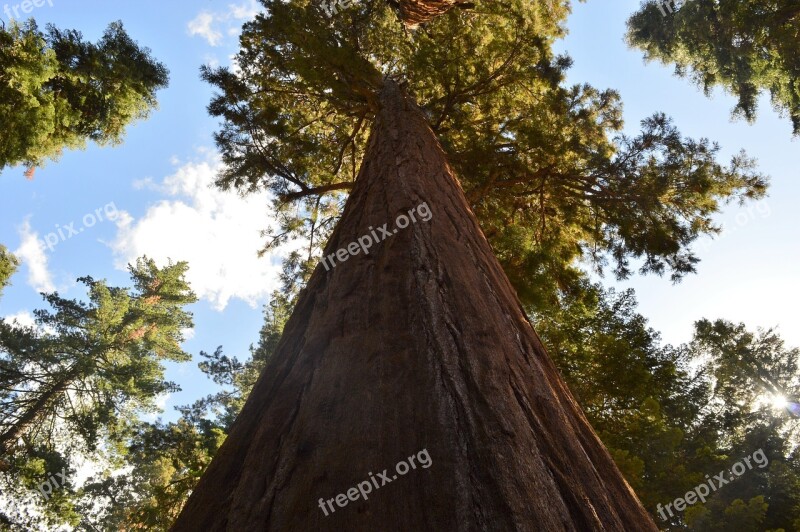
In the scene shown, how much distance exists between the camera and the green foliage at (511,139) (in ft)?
22.5

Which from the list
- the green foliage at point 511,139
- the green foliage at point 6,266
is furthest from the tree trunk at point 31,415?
the green foliage at point 511,139

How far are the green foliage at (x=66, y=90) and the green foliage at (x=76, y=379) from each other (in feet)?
22.0

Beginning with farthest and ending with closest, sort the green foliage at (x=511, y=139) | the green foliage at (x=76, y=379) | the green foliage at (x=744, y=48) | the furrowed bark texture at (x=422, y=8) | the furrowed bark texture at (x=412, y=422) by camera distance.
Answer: the green foliage at (x=76, y=379) < the furrowed bark texture at (x=422, y=8) < the green foliage at (x=744, y=48) < the green foliage at (x=511, y=139) < the furrowed bark texture at (x=412, y=422)

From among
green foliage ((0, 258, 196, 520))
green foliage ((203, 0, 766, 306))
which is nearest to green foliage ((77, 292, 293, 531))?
green foliage ((0, 258, 196, 520))

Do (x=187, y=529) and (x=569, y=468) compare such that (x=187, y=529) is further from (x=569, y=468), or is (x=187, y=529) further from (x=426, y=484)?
(x=569, y=468)

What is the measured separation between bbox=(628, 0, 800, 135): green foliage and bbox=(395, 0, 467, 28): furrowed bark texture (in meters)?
5.38

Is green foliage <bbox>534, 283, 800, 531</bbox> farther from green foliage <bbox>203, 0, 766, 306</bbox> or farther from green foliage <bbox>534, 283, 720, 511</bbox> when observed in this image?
green foliage <bbox>203, 0, 766, 306</bbox>

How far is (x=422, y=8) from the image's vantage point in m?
9.80

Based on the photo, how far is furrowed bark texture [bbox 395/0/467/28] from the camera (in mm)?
9684

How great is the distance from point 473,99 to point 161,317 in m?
16.1

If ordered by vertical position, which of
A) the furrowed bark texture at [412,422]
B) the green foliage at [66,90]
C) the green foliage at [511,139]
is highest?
the green foliage at [66,90]

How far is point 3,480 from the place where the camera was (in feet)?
41.8

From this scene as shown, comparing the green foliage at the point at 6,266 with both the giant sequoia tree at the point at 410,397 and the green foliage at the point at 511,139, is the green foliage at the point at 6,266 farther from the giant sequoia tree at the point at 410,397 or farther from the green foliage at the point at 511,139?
the giant sequoia tree at the point at 410,397

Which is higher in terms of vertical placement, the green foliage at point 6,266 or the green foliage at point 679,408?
the green foliage at point 6,266
